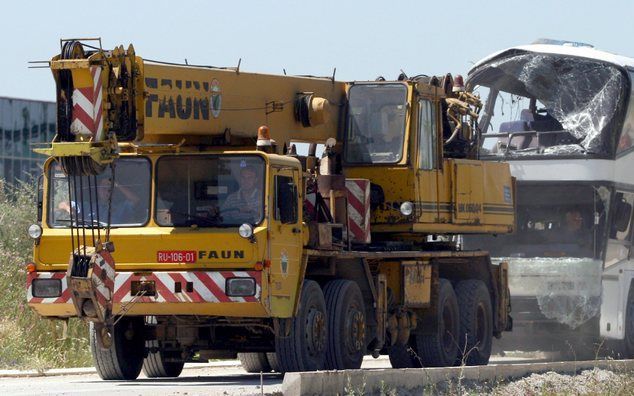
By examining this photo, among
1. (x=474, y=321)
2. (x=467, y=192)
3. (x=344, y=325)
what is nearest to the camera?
(x=344, y=325)

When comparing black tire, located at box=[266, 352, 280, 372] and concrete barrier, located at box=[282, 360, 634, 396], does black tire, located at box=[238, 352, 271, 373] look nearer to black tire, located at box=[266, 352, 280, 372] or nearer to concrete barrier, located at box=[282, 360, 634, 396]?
black tire, located at box=[266, 352, 280, 372]

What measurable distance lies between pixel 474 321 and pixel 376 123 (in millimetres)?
3574

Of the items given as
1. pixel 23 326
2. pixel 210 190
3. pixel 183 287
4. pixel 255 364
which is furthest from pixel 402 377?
pixel 23 326

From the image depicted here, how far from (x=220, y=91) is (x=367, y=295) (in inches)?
132

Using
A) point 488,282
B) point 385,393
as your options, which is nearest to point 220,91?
point 385,393

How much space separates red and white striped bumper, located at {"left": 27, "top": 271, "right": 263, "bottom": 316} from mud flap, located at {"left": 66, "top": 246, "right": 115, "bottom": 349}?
49cm

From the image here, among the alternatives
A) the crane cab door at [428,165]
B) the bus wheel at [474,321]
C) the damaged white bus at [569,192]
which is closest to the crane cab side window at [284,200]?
the crane cab door at [428,165]

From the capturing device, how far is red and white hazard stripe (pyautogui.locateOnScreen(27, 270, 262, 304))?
643 inches

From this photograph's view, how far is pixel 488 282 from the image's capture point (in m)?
22.9

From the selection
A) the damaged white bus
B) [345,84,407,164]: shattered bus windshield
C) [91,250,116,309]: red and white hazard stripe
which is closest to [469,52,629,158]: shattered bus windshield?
the damaged white bus

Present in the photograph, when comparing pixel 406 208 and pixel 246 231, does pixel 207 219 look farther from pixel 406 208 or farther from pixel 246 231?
pixel 406 208

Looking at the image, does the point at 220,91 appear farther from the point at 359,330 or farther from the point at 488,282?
the point at 488,282

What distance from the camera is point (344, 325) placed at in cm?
1805

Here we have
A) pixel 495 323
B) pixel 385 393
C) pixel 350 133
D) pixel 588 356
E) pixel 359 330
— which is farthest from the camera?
pixel 588 356
